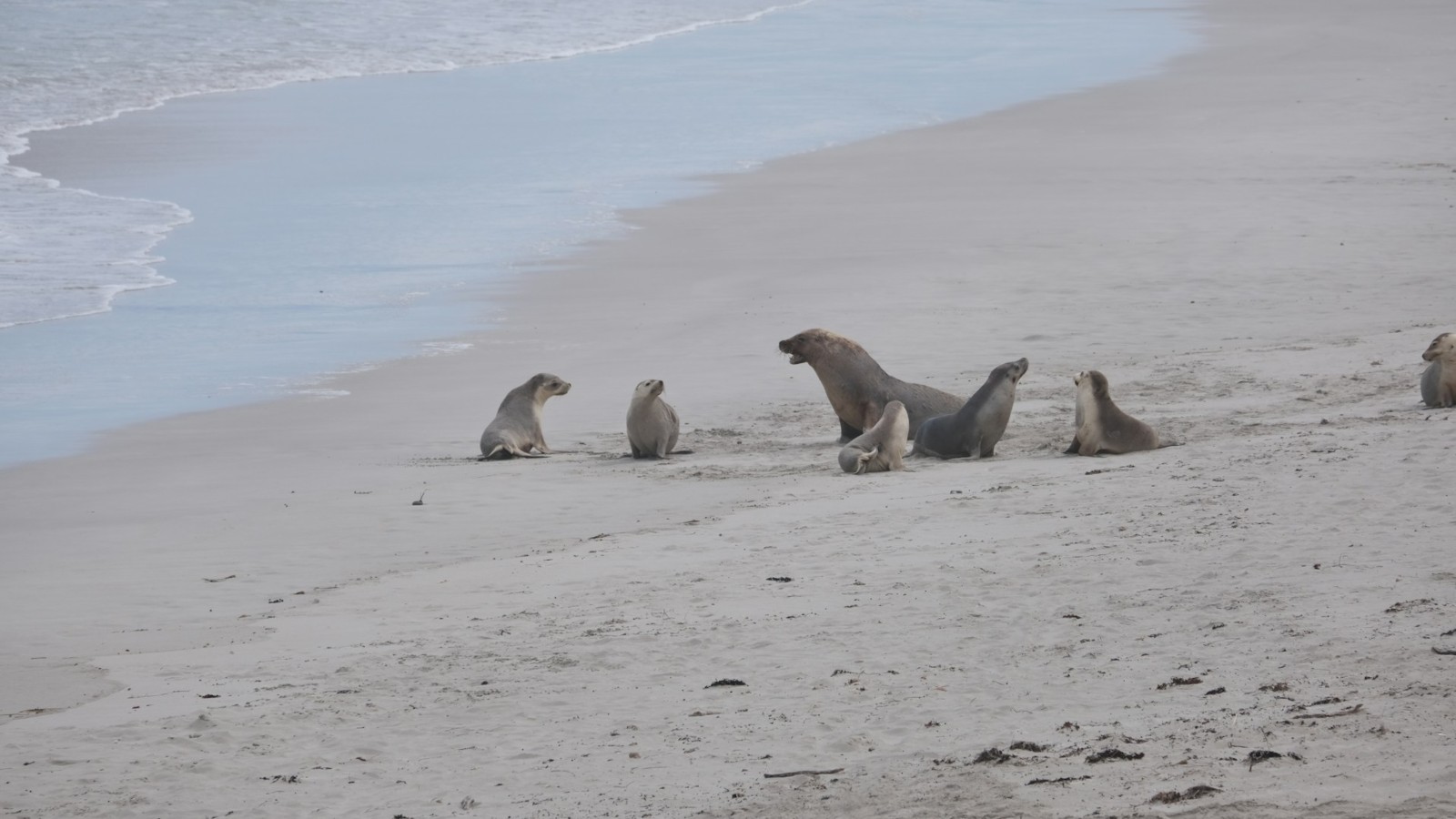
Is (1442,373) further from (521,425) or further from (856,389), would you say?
(521,425)

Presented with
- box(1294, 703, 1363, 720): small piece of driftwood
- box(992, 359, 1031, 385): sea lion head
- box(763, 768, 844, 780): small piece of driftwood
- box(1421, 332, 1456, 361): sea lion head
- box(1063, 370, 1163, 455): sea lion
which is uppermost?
box(1421, 332, 1456, 361): sea lion head

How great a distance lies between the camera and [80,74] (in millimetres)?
30828

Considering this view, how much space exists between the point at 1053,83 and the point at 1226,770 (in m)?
25.2

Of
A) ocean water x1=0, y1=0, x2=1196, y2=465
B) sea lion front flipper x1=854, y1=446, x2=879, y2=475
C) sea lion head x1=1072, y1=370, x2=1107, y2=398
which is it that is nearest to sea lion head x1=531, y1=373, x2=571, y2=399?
ocean water x1=0, y1=0, x2=1196, y2=465

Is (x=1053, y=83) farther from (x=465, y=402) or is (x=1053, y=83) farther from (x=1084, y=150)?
(x=465, y=402)

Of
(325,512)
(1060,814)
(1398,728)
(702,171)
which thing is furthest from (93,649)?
(702,171)

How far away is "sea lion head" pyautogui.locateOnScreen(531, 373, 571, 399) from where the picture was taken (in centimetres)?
1154

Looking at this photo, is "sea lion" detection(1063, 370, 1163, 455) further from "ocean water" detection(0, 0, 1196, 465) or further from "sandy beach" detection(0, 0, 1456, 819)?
"ocean water" detection(0, 0, 1196, 465)

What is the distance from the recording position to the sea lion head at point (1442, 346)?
9734mm

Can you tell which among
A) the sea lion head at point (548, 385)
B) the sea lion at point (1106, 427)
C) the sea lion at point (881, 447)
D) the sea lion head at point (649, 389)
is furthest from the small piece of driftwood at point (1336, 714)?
the sea lion head at point (548, 385)

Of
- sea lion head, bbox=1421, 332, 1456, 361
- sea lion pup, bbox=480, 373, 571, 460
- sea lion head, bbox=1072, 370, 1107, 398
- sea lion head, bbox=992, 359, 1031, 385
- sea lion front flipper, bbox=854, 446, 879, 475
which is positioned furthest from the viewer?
sea lion pup, bbox=480, 373, 571, 460

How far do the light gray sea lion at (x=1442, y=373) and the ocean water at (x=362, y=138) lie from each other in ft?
23.0

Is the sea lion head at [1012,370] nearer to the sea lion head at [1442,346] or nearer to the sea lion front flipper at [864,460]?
the sea lion front flipper at [864,460]

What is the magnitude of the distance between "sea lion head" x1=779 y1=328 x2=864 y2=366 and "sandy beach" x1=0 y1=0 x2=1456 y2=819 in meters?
0.49
